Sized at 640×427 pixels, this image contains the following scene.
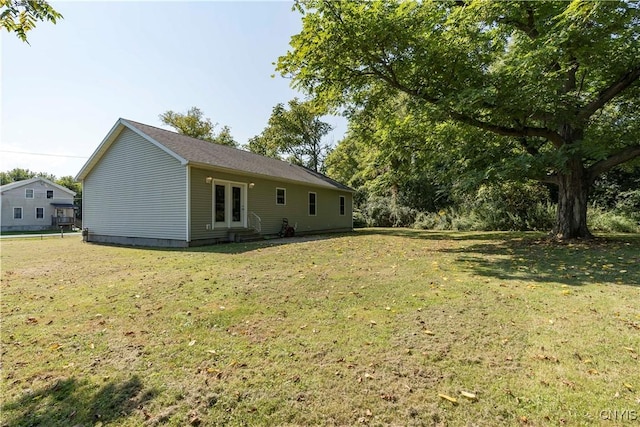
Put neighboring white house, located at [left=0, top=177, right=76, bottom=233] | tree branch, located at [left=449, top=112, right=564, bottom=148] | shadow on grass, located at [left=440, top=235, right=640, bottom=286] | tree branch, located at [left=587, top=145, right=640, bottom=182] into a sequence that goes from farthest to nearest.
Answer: neighboring white house, located at [left=0, top=177, right=76, bottom=233]
tree branch, located at [left=449, top=112, right=564, bottom=148]
tree branch, located at [left=587, top=145, right=640, bottom=182]
shadow on grass, located at [left=440, top=235, right=640, bottom=286]

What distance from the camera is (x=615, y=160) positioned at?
946cm

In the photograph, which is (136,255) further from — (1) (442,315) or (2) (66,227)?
(2) (66,227)

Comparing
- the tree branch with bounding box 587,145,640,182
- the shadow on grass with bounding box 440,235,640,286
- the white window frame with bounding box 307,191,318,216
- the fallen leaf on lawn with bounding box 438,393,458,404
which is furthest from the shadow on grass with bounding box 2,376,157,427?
the white window frame with bounding box 307,191,318,216

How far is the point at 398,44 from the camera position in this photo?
877 centimetres

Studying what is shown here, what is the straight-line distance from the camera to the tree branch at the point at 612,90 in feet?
28.2

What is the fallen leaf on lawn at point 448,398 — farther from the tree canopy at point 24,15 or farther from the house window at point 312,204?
the house window at point 312,204

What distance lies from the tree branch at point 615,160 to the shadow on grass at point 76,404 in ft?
40.9

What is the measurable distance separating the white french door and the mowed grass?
639 centimetres

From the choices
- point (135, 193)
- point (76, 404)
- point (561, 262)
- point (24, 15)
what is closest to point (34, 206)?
point (135, 193)

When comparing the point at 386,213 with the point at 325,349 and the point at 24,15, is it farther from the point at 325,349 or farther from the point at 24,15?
the point at 24,15

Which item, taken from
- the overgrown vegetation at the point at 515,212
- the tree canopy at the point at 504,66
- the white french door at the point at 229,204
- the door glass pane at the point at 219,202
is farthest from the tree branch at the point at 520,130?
the door glass pane at the point at 219,202

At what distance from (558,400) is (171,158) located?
1186cm

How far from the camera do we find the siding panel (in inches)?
443

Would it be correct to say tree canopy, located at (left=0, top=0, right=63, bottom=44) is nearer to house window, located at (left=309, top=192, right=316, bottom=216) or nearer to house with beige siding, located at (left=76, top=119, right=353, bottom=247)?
house with beige siding, located at (left=76, top=119, right=353, bottom=247)
